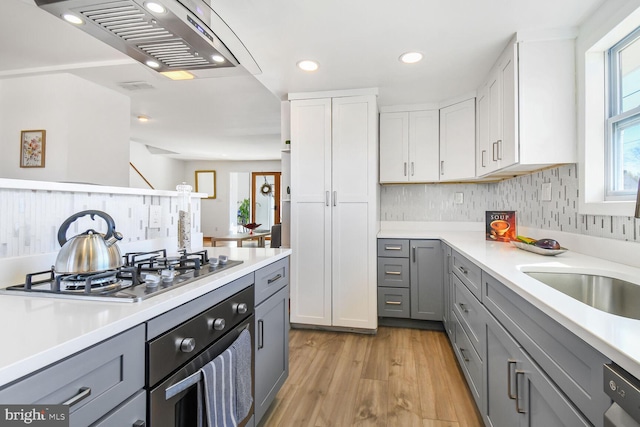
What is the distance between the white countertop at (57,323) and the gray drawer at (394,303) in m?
2.35

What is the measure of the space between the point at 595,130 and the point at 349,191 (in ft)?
5.73

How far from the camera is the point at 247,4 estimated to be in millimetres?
1769

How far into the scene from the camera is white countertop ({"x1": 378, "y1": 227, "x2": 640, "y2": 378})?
67 centimetres

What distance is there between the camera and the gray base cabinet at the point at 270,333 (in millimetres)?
1573

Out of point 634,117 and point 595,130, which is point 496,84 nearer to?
point 595,130

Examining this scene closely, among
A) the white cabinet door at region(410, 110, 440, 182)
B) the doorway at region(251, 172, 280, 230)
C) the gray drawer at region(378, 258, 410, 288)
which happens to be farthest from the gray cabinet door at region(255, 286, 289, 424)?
the doorway at region(251, 172, 280, 230)

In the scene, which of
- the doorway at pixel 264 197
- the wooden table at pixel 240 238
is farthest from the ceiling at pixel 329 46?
the doorway at pixel 264 197

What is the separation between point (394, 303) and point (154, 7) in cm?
285

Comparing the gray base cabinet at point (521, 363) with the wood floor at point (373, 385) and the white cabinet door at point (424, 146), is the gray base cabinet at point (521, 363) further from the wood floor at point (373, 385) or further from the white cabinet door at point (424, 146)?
the white cabinet door at point (424, 146)

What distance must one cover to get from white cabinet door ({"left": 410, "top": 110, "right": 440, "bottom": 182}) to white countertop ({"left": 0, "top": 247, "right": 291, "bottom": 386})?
2819 mm

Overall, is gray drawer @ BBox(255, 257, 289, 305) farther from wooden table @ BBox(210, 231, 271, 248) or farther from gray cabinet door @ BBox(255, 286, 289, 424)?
wooden table @ BBox(210, 231, 271, 248)

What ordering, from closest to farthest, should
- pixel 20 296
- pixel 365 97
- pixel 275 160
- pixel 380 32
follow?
1. pixel 20 296
2. pixel 380 32
3. pixel 365 97
4. pixel 275 160

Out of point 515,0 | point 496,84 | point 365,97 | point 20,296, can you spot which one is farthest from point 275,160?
point 20,296

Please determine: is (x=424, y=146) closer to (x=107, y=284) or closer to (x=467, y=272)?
(x=467, y=272)
